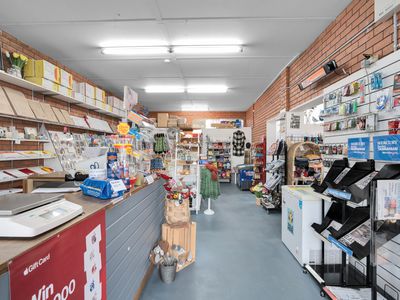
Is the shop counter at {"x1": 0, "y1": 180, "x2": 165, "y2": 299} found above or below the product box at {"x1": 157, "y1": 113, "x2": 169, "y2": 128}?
below

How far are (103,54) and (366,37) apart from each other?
14.9 ft

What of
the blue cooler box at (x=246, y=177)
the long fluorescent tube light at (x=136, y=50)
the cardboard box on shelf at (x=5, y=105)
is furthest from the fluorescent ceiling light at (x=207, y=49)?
the blue cooler box at (x=246, y=177)

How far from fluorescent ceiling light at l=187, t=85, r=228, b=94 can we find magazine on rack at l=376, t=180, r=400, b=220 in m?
6.12

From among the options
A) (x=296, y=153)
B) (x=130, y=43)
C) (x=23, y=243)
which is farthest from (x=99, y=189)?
(x=296, y=153)

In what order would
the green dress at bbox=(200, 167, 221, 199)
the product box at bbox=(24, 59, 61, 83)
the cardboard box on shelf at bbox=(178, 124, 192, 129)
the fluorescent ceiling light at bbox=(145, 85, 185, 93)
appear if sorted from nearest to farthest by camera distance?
the product box at bbox=(24, 59, 61, 83) < the green dress at bbox=(200, 167, 221, 199) < the fluorescent ceiling light at bbox=(145, 85, 185, 93) < the cardboard box on shelf at bbox=(178, 124, 192, 129)

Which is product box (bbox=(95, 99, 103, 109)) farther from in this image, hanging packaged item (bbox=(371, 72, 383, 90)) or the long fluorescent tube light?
hanging packaged item (bbox=(371, 72, 383, 90))

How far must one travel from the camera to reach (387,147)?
2.03 m

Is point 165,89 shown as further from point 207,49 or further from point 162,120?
point 207,49

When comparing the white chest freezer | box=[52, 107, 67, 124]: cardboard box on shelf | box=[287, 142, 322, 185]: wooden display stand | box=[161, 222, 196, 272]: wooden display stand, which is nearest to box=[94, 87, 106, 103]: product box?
box=[52, 107, 67, 124]: cardboard box on shelf

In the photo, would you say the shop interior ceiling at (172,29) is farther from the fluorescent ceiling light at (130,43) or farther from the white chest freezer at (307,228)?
the white chest freezer at (307,228)

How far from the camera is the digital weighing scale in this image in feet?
2.76

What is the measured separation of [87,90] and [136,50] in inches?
69.6

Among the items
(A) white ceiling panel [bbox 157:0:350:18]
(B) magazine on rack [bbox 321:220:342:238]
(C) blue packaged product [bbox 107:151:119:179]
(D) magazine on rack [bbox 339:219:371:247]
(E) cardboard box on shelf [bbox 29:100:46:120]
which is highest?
(A) white ceiling panel [bbox 157:0:350:18]

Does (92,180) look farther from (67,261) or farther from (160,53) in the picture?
(160,53)
